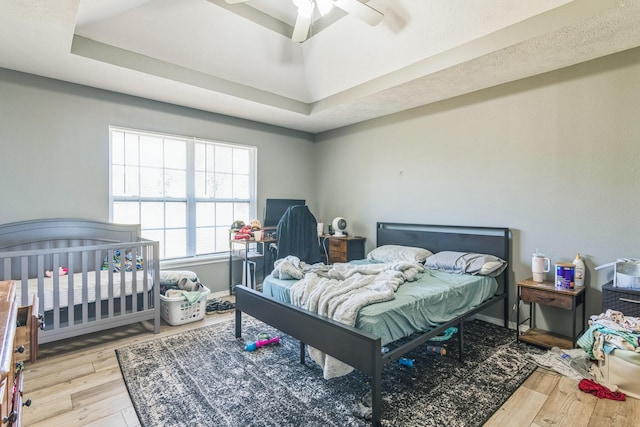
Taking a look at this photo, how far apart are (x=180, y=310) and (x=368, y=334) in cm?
236

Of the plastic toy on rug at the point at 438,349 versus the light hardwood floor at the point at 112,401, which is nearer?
the light hardwood floor at the point at 112,401

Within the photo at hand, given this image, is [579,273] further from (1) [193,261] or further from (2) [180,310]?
(1) [193,261]

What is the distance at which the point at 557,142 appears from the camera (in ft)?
9.77

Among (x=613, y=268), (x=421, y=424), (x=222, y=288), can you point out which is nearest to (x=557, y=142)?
(x=613, y=268)

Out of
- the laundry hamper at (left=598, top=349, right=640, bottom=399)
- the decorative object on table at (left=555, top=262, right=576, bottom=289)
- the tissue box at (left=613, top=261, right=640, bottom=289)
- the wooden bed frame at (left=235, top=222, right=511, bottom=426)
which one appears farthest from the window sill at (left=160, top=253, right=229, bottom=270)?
the tissue box at (left=613, top=261, right=640, bottom=289)

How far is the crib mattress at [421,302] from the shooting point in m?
2.00

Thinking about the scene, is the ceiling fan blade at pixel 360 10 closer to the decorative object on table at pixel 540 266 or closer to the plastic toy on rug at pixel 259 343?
the decorative object on table at pixel 540 266

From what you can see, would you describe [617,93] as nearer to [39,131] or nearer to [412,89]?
[412,89]

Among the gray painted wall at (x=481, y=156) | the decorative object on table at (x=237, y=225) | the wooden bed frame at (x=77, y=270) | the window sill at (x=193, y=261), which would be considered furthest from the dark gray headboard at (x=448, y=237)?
the wooden bed frame at (x=77, y=270)

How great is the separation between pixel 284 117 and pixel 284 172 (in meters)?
0.97

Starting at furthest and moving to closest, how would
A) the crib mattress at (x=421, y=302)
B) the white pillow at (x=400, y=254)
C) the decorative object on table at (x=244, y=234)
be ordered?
the decorative object on table at (x=244, y=234)
the white pillow at (x=400, y=254)
the crib mattress at (x=421, y=302)

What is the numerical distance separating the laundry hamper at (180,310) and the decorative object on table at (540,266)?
3335 millimetres

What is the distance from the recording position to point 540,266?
2.90 m

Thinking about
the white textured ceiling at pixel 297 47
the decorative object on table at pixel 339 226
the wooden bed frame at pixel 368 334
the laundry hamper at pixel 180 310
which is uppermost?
the white textured ceiling at pixel 297 47
